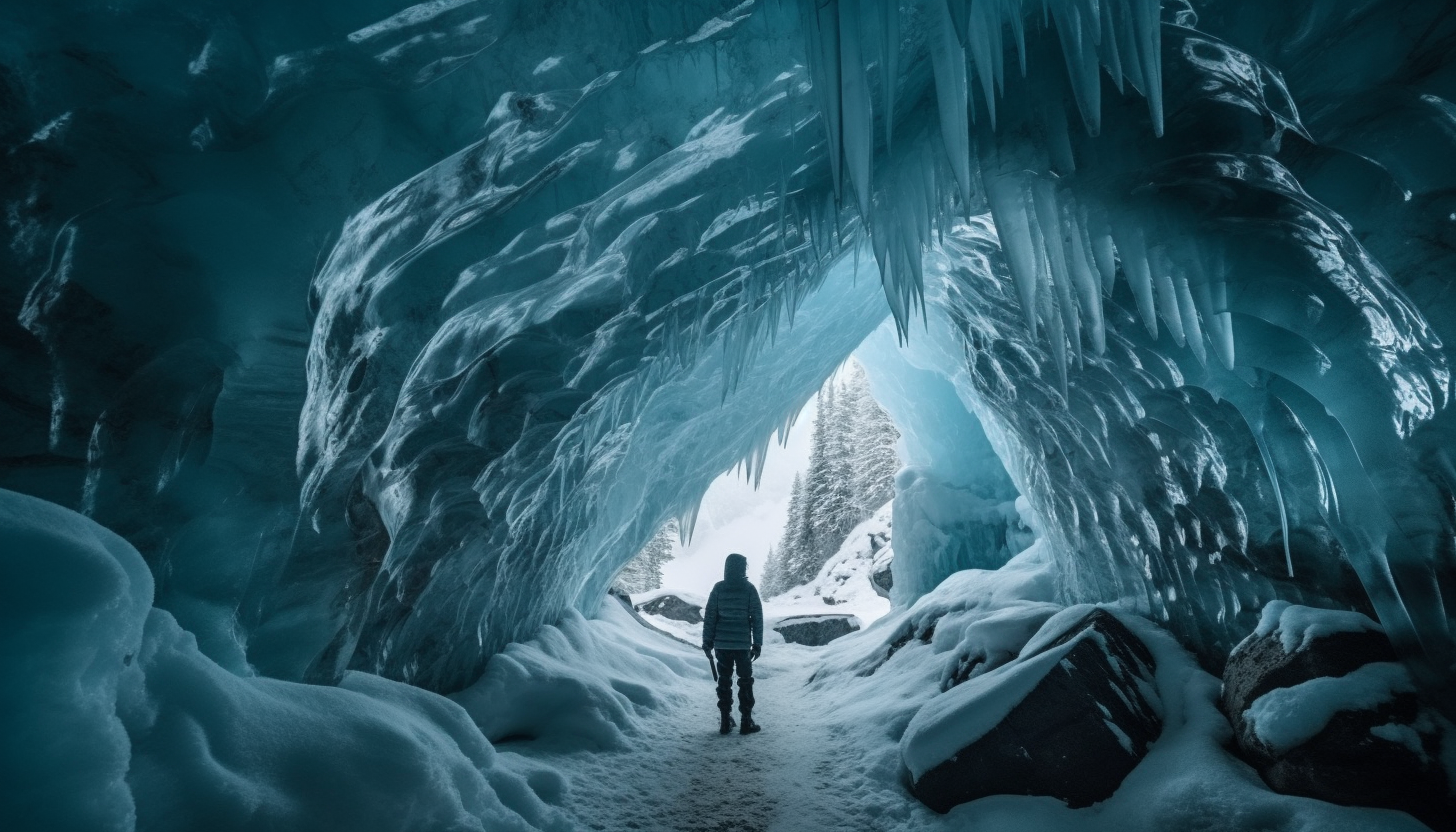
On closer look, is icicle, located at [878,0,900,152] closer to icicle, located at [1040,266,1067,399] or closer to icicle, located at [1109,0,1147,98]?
icicle, located at [1109,0,1147,98]

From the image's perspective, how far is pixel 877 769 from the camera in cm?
461

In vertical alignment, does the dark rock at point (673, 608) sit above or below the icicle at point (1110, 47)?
below

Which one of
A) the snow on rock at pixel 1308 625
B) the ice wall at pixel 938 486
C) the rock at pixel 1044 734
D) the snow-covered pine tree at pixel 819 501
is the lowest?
the snow-covered pine tree at pixel 819 501

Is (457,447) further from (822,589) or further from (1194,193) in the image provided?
(822,589)

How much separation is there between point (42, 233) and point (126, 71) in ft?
2.26

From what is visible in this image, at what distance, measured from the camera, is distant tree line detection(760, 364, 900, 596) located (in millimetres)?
→ 28688

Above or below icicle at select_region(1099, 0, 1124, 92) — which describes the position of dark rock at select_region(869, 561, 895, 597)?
below

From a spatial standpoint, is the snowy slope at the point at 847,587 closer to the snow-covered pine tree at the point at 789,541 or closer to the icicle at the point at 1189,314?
the snow-covered pine tree at the point at 789,541

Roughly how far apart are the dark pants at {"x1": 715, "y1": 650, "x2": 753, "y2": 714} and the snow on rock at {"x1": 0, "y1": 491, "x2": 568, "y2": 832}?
122 inches

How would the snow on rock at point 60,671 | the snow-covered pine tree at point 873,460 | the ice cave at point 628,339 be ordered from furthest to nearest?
the snow-covered pine tree at point 873,460 → the ice cave at point 628,339 → the snow on rock at point 60,671

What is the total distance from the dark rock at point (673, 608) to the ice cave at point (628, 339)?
15.1 metres

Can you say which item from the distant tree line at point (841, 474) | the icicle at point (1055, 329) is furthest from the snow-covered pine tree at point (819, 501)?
the icicle at point (1055, 329)

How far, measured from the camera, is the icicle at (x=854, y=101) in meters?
2.79

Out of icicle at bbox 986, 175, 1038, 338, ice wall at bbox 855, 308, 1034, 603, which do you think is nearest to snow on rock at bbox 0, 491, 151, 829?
icicle at bbox 986, 175, 1038, 338
